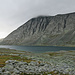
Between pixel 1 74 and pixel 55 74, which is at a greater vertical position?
pixel 1 74

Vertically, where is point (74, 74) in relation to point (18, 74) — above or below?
below

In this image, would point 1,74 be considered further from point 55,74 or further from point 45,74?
Result: point 55,74

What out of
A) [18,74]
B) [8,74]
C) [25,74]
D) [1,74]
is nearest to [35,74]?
[25,74]

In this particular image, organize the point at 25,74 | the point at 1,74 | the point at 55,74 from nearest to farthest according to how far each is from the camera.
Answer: the point at 1,74, the point at 25,74, the point at 55,74

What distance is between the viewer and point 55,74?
663 inches

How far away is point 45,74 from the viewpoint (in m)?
16.2

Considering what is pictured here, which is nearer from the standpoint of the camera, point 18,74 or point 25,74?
point 18,74

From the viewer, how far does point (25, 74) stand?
1530 cm

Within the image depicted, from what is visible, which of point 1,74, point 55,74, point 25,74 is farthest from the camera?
point 55,74

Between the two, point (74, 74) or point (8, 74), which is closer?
point (8, 74)

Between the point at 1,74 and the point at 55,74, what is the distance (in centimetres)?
936

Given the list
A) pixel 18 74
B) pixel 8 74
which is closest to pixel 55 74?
pixel 18 74

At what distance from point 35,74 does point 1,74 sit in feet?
18.3

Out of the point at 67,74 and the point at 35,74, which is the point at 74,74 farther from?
the point at 35,74
